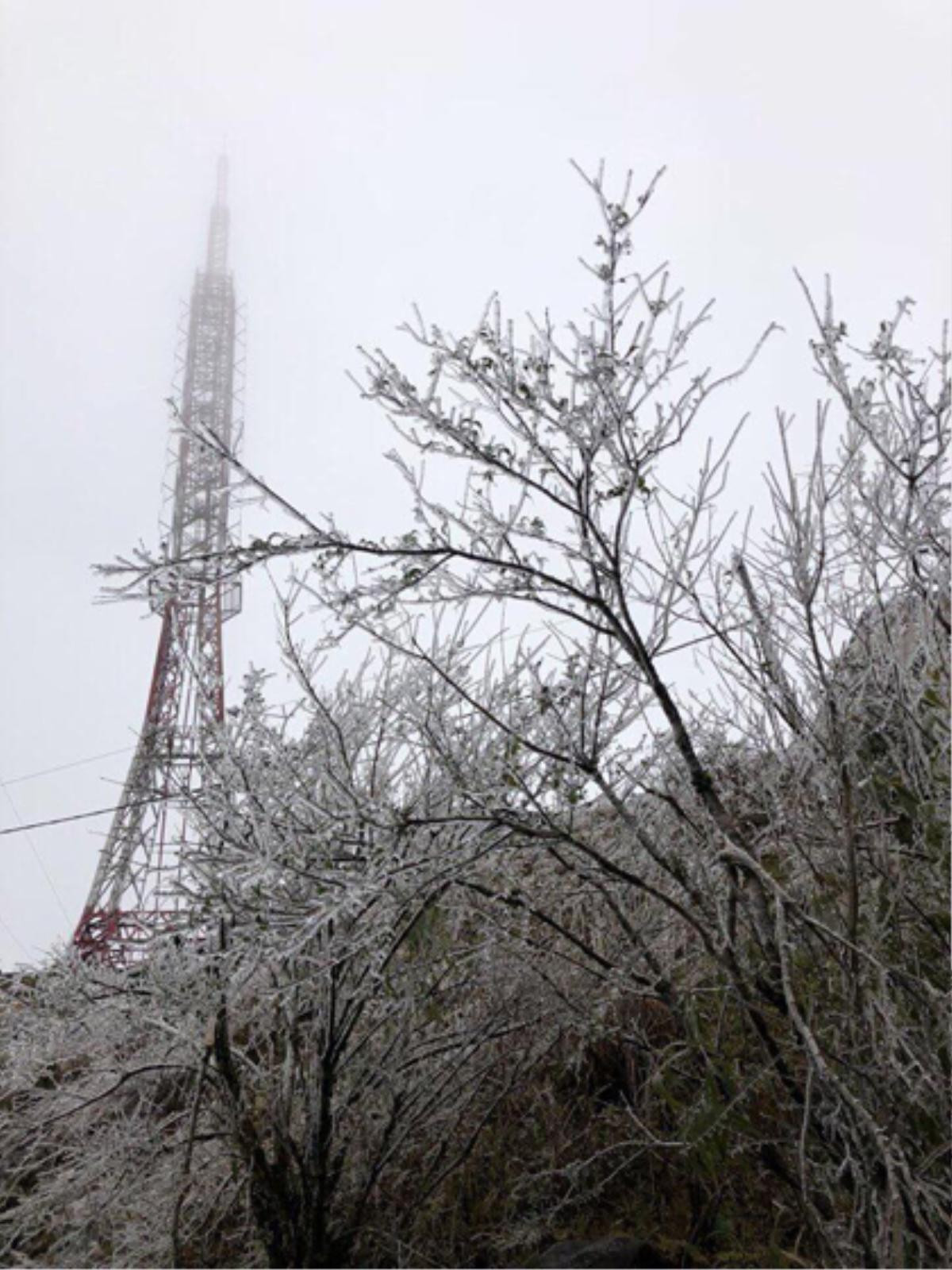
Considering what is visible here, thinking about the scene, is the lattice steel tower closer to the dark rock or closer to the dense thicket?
the dense thicket

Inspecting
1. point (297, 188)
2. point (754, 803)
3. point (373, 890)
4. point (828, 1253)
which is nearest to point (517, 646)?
point (754, 803)

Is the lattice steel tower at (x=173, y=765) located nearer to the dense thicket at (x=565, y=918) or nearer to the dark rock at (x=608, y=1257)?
the dense thicket at (x=565, y=918)

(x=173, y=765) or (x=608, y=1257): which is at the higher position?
(x=173, y=765)

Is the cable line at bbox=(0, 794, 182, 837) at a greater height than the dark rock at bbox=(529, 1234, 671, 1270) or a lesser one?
greater

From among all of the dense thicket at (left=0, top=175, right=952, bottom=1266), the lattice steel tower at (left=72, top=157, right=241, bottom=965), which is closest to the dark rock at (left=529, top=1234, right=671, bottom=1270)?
the dense thicket at (left=0, top=175, right=952, bottom=1266)

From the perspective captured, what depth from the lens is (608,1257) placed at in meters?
2.88

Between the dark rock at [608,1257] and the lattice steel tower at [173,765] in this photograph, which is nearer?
the dark rock at [608,1257]

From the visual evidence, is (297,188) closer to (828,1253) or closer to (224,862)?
(224,862)

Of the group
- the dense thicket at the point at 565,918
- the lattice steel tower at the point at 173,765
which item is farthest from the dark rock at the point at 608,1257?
the lattice steel tower at the point at 173,765

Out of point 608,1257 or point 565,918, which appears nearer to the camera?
point 608,1257

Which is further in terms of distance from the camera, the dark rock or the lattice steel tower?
the lattice steel tower

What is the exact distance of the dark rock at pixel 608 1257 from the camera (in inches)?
113

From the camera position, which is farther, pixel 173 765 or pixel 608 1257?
pixel 173 765

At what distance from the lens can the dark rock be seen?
286cm
